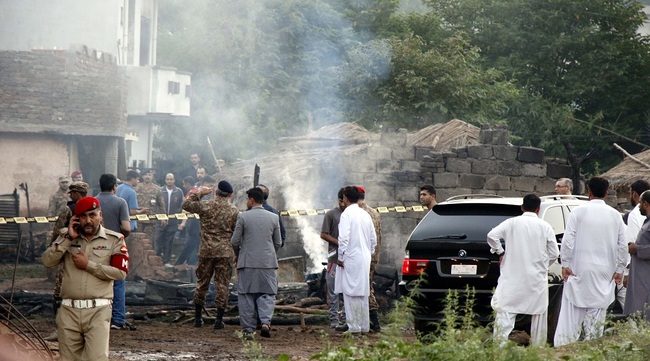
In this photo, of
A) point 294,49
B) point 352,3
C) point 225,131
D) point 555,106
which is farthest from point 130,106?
point 555,106

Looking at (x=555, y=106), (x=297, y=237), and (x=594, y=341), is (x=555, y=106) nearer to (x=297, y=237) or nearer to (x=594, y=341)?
(x=297, y=237)

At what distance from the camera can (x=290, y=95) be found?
38312 millimetres

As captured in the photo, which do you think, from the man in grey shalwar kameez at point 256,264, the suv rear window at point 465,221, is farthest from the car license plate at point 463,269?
the man in grey shalwar kameez at point 256,264

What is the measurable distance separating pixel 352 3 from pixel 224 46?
4707mm

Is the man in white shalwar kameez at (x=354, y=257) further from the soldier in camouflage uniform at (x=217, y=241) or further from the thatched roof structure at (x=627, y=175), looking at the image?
the thatched roof structure at (x=627, y=175)

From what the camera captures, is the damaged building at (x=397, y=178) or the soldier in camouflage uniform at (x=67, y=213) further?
the damaged building at (x=397, y=178)

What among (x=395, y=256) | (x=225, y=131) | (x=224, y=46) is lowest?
(x=395, y=256)

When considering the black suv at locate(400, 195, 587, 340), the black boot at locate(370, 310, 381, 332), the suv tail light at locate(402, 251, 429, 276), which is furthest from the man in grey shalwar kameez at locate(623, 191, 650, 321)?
the black boot at locate(370, 310, 381, 332)

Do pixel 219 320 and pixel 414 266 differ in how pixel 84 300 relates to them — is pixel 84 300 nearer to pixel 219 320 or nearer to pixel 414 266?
pixel 414 266

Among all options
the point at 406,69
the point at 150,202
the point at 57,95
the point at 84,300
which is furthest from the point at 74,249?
the point at 406,69

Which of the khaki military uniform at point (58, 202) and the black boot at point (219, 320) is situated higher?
the khaki military uniform at point (58, 202)

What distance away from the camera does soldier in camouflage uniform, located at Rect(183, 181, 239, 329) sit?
14062 millimetres

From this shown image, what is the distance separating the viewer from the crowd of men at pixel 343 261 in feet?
27.9

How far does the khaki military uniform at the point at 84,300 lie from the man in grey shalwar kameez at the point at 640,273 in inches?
208
